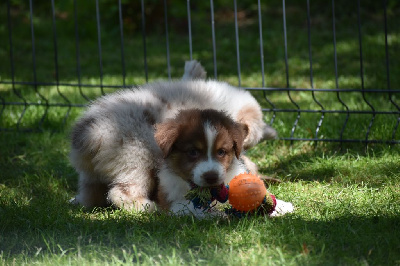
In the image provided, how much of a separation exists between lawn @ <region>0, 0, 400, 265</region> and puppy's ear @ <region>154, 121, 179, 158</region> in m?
0.45

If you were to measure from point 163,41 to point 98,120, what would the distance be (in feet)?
20.4

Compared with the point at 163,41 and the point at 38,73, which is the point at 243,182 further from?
the point at 163,41

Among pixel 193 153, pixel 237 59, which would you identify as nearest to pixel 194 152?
pixel 193 153

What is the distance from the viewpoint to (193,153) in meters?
4.03

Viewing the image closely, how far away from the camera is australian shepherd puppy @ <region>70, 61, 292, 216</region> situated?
13.2 feet

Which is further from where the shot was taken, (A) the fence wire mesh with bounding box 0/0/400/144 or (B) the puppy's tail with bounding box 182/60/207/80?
(A) the fence wire mesh with bounding box 0/0/400/144

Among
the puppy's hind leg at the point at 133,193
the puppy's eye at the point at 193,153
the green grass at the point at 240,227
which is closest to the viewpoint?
the green grass at the point at 240,227

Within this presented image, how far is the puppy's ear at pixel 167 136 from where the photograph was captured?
4.02m

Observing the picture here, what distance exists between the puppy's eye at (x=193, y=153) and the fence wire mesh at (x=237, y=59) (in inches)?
82.7

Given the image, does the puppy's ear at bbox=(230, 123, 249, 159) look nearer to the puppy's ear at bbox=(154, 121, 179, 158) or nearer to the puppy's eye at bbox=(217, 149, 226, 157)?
the puppy's eye at bbox=(217, 149, 226, 157)

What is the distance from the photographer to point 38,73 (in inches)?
362

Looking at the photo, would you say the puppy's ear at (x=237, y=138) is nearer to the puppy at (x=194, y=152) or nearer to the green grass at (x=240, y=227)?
the puppy at (x=194, y=152)

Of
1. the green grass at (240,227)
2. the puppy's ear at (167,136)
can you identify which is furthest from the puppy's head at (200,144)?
the green grass at (240,227)

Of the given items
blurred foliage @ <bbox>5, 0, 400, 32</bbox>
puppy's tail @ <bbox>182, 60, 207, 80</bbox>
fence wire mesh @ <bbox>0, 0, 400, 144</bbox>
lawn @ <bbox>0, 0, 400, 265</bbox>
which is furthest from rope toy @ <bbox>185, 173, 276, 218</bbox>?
blurred foliage @ <bbox>5, 0, 400, 32</bbox>
